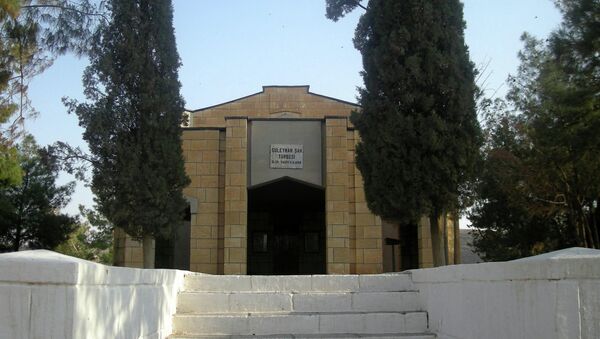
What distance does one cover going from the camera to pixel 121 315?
4.78 meters

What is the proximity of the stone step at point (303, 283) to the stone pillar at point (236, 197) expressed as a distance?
714 cm

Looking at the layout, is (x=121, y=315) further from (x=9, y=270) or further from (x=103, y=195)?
(x=103, y=195)

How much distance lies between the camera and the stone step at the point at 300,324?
6.61 meters

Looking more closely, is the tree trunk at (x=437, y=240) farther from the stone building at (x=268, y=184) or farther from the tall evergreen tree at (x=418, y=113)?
the stone building at (x=268, y=184)

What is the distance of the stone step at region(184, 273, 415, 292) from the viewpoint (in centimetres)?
765

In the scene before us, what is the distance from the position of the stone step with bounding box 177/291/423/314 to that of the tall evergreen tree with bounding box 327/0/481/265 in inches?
123

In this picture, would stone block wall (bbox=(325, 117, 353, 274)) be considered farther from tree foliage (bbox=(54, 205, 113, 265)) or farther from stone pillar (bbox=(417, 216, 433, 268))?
tree foliage (bbox=(54, 205, 113, 265))

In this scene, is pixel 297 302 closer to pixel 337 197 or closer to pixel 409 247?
pixel 337 197

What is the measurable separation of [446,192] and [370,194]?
1480 millimetres

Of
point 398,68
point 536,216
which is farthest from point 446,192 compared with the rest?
point 536,216

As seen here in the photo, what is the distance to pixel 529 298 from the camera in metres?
4.27

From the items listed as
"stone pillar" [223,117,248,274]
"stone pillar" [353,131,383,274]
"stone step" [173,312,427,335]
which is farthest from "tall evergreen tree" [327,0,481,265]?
"stone pillar" [223,117,248,274]

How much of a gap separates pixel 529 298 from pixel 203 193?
12029mm

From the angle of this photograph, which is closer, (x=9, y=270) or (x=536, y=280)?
(x=9, y=270)
